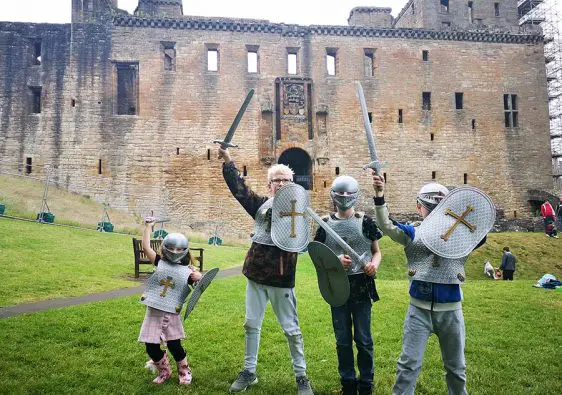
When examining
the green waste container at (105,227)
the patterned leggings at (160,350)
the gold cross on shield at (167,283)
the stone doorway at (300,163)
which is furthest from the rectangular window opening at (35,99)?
the patterned leggings at (160,350)

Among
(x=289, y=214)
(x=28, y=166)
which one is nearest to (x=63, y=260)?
(x=289, y=214)

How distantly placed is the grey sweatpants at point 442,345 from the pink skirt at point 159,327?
2.06m

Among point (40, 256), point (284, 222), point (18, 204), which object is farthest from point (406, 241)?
point (18, 204)

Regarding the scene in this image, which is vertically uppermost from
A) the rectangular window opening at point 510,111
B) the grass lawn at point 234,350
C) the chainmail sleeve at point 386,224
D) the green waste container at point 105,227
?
the rectangular window opening at point 510,111

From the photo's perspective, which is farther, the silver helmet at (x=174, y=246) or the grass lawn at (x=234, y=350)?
the silver helmet at (x=174, y=246)

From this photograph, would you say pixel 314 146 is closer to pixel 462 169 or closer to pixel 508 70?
pixel 462 169

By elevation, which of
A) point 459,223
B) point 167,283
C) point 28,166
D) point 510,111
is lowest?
point 167,283

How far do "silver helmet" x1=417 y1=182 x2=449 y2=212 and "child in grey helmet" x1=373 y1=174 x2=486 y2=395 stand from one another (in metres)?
0.29

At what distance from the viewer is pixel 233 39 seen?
2555cm

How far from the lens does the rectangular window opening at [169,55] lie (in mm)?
25112

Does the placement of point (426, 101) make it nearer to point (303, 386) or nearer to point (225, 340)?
point (225, 340)

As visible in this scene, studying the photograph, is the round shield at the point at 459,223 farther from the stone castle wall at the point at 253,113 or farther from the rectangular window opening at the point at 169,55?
the rectangular window opening at the point at 169,55

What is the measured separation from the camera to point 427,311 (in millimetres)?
3246

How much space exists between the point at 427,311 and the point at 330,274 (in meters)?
0.84
